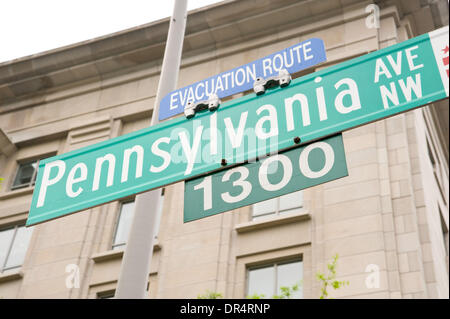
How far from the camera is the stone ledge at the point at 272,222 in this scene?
16969mm

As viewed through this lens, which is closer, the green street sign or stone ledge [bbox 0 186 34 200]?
the green street sign

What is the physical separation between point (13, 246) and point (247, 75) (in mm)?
17147

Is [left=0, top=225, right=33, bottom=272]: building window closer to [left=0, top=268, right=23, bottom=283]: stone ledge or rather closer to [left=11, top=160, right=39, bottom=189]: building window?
[left=0, top=268, right=23, bottom=283]: stone ledge

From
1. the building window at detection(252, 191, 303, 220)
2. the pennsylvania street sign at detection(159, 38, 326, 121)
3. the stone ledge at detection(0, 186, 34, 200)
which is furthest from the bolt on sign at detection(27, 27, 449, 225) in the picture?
the stone ledge at detection(0, 186, 34, 200)

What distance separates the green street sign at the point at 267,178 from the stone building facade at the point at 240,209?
33.4ft

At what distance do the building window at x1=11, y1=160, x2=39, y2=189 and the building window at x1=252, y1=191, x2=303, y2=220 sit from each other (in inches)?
373

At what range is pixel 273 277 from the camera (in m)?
16.4

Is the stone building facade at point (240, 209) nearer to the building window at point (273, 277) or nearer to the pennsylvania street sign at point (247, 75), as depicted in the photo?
the building window at point (273, 277)

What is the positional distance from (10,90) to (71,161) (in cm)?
2113

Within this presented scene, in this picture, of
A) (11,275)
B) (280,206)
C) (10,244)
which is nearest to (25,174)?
(10,244)

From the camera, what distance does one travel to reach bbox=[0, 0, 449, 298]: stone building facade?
16.0 m

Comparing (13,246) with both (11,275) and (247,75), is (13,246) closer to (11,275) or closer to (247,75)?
(11,275)

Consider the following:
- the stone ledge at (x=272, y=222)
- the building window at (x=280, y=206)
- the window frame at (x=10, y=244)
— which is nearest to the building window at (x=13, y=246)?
the window frame at (x=10, y=244)
